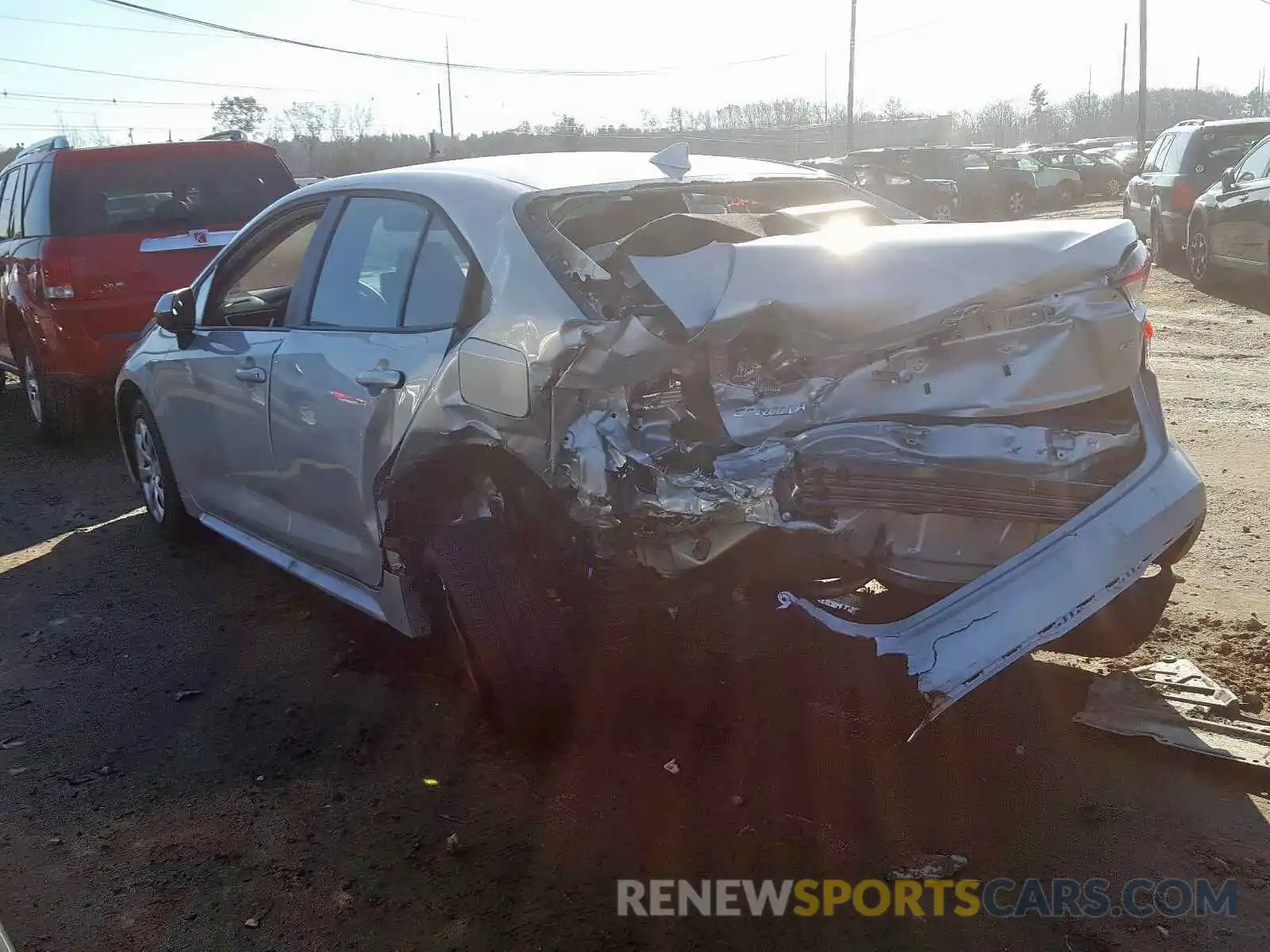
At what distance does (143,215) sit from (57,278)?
2.47 ft

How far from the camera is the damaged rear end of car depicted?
2.98m

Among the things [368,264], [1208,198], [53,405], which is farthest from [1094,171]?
[368,264]

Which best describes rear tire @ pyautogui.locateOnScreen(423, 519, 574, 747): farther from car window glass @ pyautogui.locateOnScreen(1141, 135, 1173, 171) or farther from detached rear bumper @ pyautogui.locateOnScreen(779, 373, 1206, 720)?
car window glass @ pyautogui.locateOnScreen(1141, 135, 1173, 171)

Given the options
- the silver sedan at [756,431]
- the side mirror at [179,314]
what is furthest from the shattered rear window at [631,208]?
the side mirror at [179,314]

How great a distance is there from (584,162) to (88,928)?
9.17 feet

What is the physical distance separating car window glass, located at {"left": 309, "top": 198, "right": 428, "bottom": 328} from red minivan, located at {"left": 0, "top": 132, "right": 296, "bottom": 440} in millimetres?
4143

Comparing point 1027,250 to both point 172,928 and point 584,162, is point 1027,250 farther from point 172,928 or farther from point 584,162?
point 172,928

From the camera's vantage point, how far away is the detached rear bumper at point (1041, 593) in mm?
2811

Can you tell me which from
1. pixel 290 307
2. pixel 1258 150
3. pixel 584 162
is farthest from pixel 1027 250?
pixel 1258 150

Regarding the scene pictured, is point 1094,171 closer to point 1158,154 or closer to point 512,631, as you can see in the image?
point 1158,154

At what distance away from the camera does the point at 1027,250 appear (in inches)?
121

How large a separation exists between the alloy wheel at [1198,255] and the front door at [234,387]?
10368mm

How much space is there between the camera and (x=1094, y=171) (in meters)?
29.8

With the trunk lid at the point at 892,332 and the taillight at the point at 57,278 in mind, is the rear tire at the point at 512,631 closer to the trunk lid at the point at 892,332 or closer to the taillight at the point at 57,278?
the trunk lid at the point at 892,332
